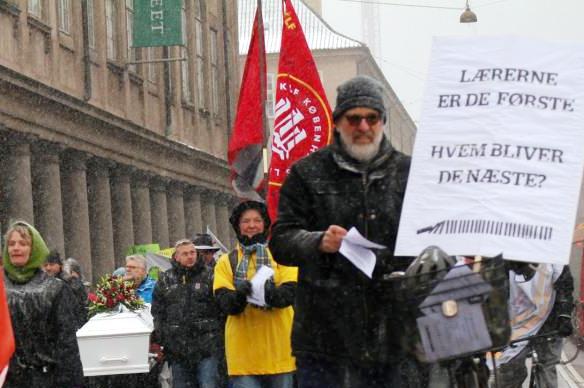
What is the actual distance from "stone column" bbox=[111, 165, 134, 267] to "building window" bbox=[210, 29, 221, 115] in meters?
12.5

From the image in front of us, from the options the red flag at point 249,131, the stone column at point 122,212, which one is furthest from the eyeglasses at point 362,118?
the stone column at point 122,212

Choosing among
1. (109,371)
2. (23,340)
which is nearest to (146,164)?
(109,371)

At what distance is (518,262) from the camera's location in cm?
639

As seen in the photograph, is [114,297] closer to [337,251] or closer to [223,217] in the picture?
[337,251]

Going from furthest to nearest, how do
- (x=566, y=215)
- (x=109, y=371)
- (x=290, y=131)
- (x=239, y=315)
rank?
(x=290, y=131) < (x=109, y=371) < (x=239, y=315) < (x=566, y=215)

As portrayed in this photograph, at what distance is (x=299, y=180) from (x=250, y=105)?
36.4ft

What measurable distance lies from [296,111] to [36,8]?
1471 centimetres

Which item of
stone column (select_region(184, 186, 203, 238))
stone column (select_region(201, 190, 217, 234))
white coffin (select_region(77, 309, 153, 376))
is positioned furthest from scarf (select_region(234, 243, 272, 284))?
stone column (select_region(201, 190, 217, 234))

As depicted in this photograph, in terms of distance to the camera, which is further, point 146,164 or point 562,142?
point 146,164

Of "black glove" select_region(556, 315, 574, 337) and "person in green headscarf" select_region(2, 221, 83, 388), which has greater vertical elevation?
"person in green headscarf" select_region(2, 221, 83, 388)

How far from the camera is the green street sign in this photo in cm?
3269

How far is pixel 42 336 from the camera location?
935cm

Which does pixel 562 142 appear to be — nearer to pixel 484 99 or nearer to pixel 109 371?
pixel 484 99

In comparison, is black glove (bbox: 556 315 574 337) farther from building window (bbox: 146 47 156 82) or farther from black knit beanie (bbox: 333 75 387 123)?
building window (bbox: 146 47 156 82)
